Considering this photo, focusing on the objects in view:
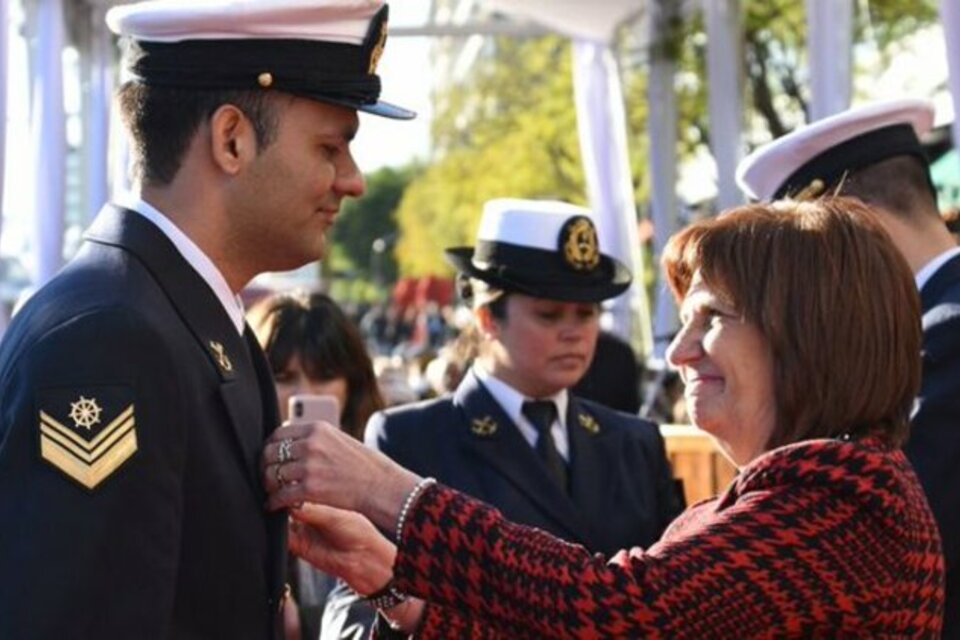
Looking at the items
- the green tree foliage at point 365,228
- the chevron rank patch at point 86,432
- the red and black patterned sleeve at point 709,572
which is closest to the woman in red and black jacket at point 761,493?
the red and black patterned sleeve at point 709,572

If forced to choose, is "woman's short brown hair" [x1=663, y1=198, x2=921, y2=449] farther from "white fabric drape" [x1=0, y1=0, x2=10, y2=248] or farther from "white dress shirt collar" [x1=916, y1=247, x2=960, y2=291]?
"white fabric drape" [x1=0, y1=0, x2=10, y2=248]

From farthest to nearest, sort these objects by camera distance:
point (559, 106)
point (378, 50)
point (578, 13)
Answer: point (559, 106) → point (578, 13) → point (378, 50)

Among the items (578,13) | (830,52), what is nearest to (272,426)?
(830,52)

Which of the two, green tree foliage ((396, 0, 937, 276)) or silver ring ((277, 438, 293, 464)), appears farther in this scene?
green tree foliage ((396, 0, 937, 276))

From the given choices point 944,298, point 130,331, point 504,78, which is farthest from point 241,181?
point 504,78

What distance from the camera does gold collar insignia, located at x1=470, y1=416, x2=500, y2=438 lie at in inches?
191

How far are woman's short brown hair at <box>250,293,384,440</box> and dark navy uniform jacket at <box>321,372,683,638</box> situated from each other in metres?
0.50

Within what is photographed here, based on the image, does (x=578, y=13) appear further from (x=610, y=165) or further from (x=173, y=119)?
(x=173, y=119)

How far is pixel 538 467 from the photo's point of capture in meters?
4.80

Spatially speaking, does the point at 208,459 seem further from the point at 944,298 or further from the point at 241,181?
the point at 944,298

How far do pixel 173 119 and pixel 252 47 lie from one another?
0.49 ft

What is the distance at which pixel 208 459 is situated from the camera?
2520 millimetres

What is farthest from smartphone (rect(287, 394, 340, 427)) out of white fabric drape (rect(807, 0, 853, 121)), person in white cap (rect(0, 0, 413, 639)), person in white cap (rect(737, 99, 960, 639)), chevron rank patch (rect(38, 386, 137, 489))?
white fabric drape (rect(807, 0, 853, 121))

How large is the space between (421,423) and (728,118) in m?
5.66
